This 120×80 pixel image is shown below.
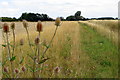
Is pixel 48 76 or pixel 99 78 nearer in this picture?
pixel 48 76

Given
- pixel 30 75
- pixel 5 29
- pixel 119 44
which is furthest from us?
pixel 119 44

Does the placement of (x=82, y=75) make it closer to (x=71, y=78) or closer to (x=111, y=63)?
(x=71, y=78)

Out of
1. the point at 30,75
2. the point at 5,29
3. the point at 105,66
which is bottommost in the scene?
the point at 105,66

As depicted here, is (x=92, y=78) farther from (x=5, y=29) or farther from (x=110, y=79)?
(x=5, y=29)

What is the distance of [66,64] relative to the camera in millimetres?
3535

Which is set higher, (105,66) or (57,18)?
(57,18)

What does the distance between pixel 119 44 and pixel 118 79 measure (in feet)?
11.1

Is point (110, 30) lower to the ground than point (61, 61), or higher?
higher

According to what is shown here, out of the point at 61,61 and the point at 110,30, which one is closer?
the point at 61,61

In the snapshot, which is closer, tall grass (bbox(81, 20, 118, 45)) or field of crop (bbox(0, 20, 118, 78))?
field of crop (bbox(0, 20, 118, 78))

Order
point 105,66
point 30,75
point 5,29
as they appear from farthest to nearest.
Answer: point 105,66, point 30,75, point 5,29

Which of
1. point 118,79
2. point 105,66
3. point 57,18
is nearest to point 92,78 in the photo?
point 118,79

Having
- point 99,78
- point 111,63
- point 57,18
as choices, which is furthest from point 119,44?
point 57,18

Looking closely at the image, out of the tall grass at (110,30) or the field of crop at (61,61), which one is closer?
the field of crop at (61,61)
